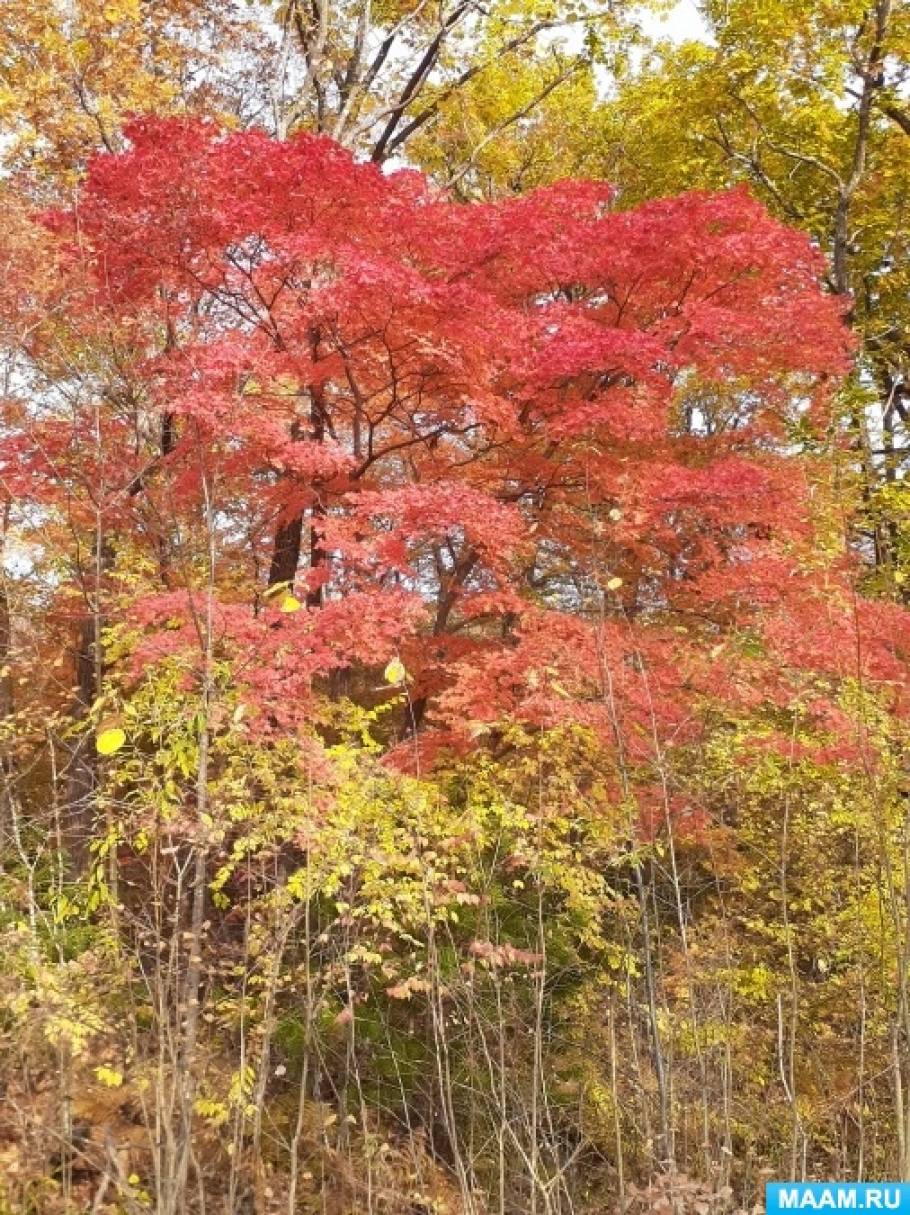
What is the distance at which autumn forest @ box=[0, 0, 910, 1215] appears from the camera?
461cm

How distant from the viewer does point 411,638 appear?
799 centimetres

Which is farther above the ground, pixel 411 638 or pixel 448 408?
pixel 448 408

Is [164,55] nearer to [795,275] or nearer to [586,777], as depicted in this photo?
[795,275]

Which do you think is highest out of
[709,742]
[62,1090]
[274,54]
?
[274,54]

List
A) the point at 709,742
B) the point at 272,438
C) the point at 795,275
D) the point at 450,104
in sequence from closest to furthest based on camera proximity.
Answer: the point at 709,742
the point at 272,438
the point at 795,275
the point at 450,104

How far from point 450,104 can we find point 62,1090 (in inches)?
534

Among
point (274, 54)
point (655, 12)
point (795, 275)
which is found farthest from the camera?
point (655, 12)

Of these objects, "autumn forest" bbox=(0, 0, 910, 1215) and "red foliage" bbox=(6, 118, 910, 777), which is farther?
"red foliage" bbox=(6, 118, 910, 777)

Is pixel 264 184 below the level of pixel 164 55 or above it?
below

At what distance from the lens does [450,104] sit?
1302 cm

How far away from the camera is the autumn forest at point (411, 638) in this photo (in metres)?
4.61

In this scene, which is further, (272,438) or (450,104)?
(450,104)

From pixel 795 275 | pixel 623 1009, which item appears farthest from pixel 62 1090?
pixel 795 275

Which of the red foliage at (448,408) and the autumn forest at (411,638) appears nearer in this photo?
the autumn forest at (411,638)
